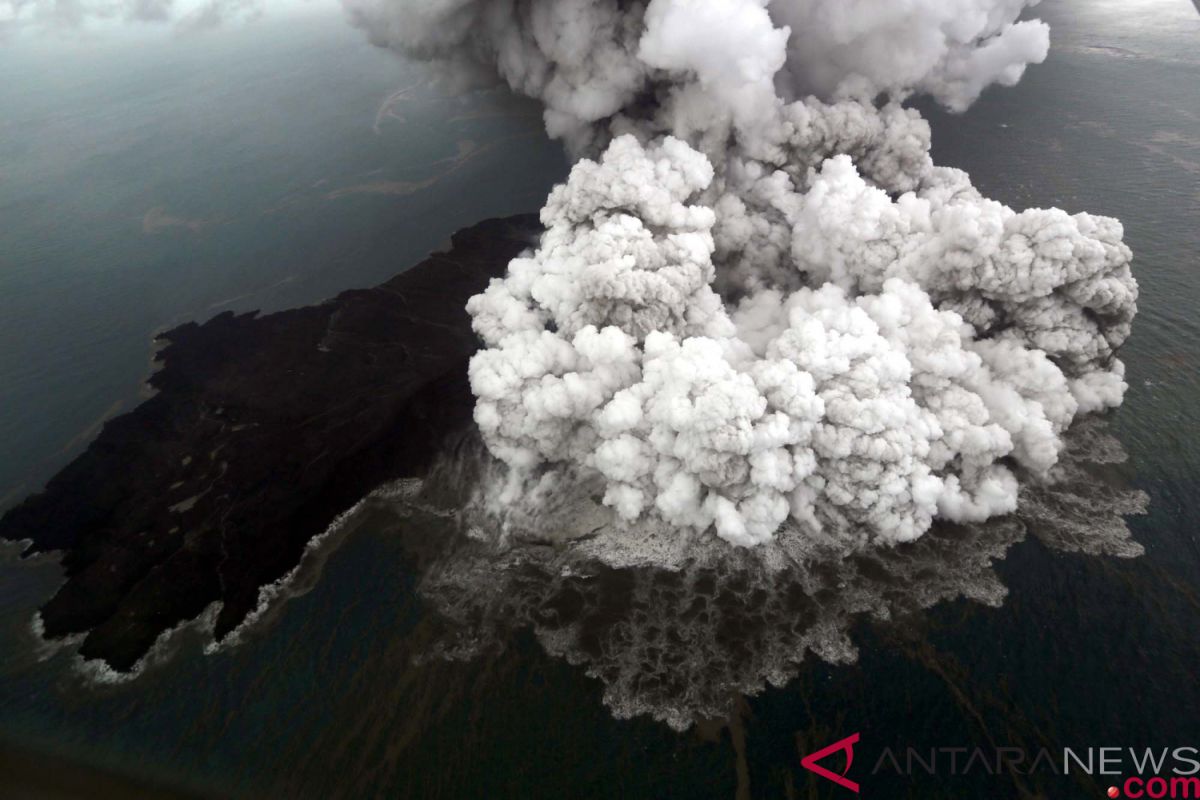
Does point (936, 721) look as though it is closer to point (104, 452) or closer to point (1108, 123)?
point (104, 452)

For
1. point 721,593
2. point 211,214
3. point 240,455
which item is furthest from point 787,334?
point 211,214

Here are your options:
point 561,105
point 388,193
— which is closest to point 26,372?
point 388,193

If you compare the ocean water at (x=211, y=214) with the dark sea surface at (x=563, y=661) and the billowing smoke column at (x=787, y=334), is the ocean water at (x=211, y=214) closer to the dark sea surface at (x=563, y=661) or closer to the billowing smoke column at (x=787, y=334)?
the dark sea surface at (x=563, y=661)

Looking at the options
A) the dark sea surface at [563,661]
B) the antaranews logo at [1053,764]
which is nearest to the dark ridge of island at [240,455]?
the dark sea surface at [563,661]

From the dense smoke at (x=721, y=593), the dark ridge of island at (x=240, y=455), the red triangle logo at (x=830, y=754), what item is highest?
the dark ridge of island at (x=240, y=455)

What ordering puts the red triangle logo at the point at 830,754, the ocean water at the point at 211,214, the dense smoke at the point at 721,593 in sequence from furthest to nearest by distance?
the ocean water at the point at 211,214 < the dense smoke at the point at 721,593 < the red triangle logo at the point at 830,754

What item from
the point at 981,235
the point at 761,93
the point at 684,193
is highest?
the point at 761,93

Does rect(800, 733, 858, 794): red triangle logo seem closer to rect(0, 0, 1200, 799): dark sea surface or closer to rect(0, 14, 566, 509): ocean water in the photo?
rect(0, 0, 1200, 799): dark sea surface
